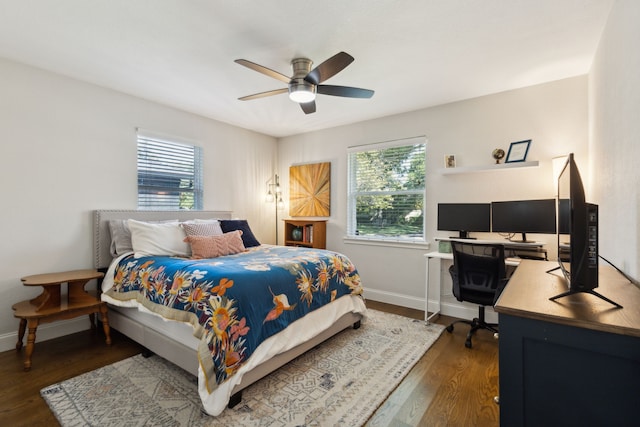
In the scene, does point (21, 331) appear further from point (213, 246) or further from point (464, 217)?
point (464, 217)

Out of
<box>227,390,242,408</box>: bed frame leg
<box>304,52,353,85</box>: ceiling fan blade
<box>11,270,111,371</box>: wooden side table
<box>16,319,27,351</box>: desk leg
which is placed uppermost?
<box>304,52,353,85</box>: ceiling fan blade

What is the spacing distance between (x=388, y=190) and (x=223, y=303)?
2876 millimetres

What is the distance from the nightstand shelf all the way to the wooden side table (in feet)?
8.25

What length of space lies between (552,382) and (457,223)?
2490 mm

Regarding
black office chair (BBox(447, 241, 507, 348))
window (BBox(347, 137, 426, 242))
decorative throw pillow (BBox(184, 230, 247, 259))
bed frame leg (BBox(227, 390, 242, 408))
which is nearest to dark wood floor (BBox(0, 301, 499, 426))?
black office chair (BBox(447, 241, 507, 348))

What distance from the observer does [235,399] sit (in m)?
1.85

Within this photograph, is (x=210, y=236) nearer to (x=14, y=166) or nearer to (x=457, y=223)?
(x=14, y=166)

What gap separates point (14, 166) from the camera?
103 inches

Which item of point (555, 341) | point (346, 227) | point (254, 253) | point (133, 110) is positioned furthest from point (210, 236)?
point (555, 341)

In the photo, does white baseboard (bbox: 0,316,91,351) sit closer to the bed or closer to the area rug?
the bed

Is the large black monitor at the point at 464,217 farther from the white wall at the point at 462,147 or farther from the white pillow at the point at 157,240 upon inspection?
the white pillow at the point at 157,240

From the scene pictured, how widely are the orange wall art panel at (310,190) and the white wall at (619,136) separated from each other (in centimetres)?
306

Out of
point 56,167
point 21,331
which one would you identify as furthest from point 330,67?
point 21,331

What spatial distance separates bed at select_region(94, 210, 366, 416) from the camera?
178 centimetres
